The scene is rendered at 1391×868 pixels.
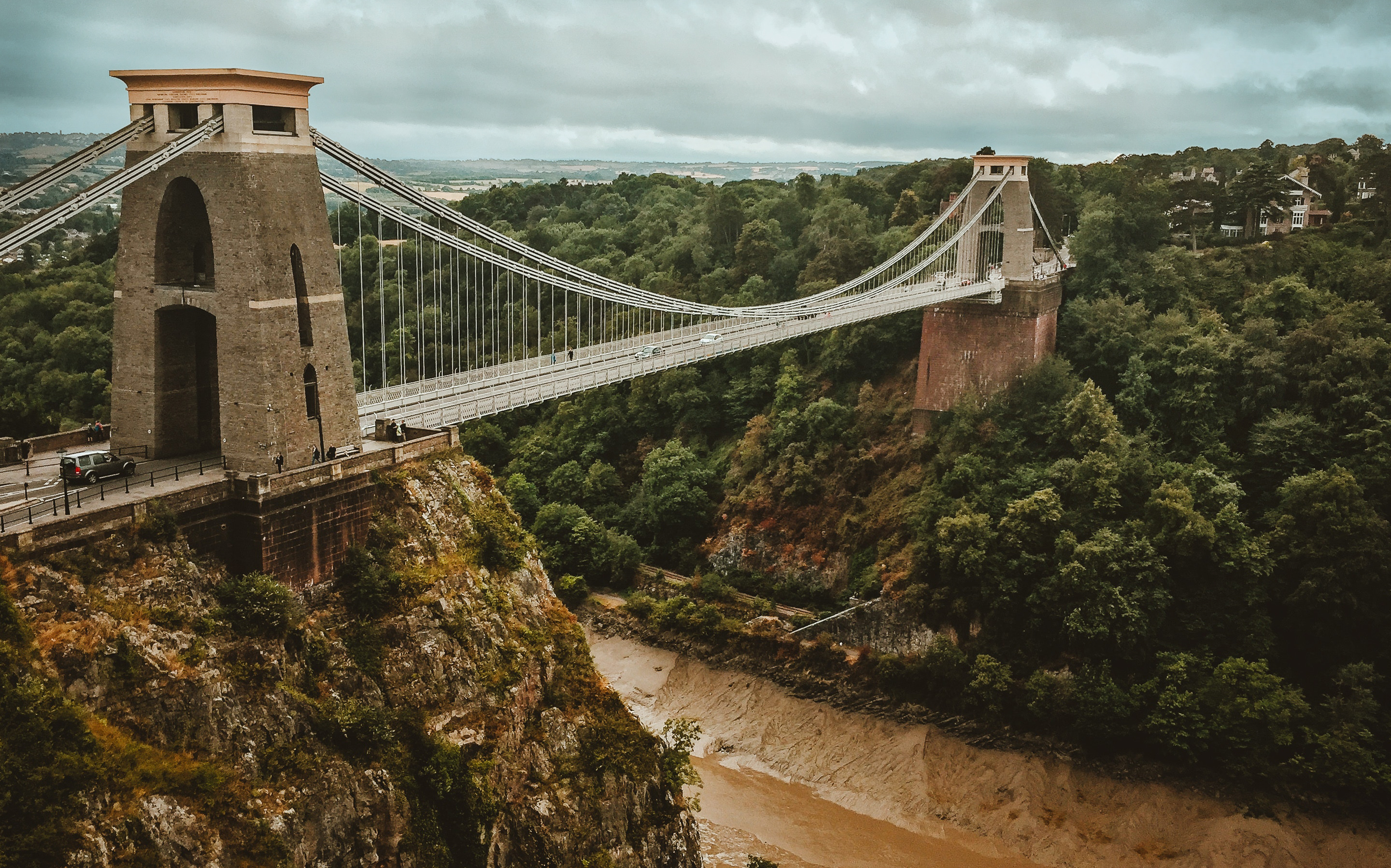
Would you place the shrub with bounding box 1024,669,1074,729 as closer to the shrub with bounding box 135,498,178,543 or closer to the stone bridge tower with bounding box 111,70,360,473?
the stone bridge tower with bounding box 111,70,360,473

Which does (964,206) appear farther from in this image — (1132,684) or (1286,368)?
(1132,684)

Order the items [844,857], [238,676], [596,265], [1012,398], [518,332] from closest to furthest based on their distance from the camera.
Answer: [238,676] < [844,857] < [1012,398] < [518,332] < [596,265]

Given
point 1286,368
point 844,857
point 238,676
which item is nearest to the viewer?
point 238,676

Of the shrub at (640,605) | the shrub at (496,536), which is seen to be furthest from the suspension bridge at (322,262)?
the shrub at (640,605)

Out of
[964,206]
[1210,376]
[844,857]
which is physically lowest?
[844,857]

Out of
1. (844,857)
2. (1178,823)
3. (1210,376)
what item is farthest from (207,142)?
(1210,376)

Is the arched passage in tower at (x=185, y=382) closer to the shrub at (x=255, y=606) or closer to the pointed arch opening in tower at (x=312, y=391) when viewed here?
the pointed arch opening in tower at (x=312, y=391)

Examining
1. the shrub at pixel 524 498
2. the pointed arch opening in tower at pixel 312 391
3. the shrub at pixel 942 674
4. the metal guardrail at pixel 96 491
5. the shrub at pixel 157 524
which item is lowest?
the shrub at pixel 942 674
